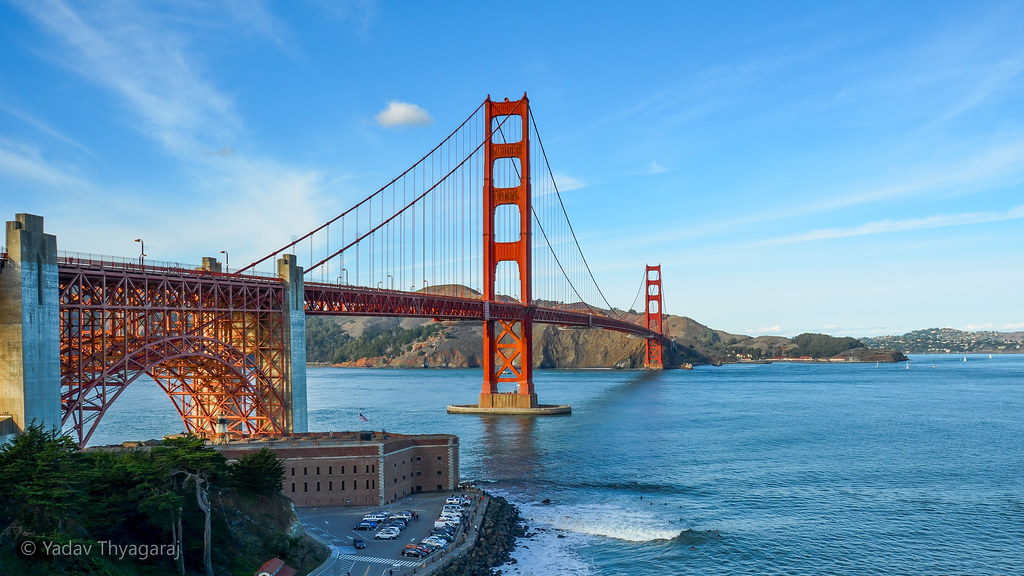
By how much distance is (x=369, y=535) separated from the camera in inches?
1265

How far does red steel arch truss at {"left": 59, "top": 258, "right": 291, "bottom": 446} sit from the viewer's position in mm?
33469

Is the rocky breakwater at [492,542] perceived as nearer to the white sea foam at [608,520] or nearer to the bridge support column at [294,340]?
the white sea foam at [608,520]

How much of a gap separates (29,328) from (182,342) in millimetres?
9562

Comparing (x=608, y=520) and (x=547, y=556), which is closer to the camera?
(x=547, y=556)

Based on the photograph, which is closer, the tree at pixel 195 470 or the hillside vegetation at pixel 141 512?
the hillside vegetation at pixel 141 512

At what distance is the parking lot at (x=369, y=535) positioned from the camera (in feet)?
93.7

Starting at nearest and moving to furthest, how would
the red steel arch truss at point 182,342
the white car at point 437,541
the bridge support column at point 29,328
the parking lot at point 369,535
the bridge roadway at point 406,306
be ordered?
the parking lot at point 369,535 → the bridge support column at point 29,328 → the white car at point 437,541 → the red steel arch truss at point 182,342 → the bridge roadway at point 406,306

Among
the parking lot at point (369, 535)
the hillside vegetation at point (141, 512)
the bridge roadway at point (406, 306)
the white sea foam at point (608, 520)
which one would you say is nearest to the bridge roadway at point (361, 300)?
the bridge roadway at point (406, 306)

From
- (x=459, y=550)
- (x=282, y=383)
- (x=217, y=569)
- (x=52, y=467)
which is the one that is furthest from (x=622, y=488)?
(x=52, y=467)

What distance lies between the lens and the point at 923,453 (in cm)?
5775

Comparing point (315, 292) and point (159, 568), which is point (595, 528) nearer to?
point (159, 568)

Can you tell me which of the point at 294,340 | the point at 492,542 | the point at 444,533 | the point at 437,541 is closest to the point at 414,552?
the point at 437,541

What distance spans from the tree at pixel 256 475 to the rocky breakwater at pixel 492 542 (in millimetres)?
7454

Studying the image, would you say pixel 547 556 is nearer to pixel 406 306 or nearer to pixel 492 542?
pixel 492 542
